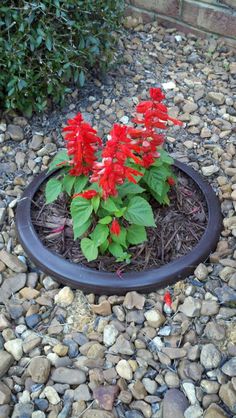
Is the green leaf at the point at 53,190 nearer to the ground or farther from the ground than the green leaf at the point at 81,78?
nearer to the ground

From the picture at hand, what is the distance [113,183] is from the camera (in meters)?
1.70

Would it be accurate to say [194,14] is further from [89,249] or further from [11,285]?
[11,285]

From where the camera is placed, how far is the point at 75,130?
1789mm

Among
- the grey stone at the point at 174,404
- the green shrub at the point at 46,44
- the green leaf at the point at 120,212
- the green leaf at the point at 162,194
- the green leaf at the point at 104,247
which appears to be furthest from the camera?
the green shrub at the point at 46,44

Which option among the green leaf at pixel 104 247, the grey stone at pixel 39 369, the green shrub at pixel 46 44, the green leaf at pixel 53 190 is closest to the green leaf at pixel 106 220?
the green leaf at pixel 104 247

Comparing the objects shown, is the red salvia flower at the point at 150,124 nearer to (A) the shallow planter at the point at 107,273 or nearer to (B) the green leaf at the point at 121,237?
(B) the green leaf at the point at 121,237

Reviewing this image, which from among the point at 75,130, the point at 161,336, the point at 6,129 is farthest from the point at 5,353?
the point at 6,129

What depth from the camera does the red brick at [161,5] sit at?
331 cm

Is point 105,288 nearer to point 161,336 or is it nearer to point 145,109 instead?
point 161,336

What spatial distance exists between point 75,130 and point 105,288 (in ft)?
1.88

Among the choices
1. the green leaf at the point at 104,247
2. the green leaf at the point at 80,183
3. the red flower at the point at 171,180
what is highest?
the green leaf at the point at 80,183

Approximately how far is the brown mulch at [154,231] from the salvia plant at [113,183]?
58 millimetres

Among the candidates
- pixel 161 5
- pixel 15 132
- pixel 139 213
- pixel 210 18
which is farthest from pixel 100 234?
pixel 161 5

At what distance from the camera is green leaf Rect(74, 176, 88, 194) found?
6.28 feet
